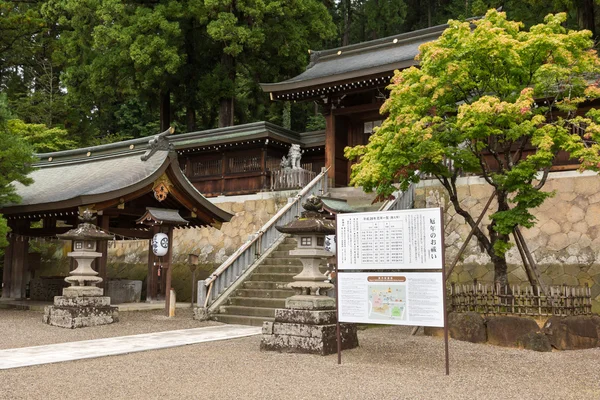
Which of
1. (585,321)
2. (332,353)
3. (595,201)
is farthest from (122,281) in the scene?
(595,201)

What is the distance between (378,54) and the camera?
79.3 ft

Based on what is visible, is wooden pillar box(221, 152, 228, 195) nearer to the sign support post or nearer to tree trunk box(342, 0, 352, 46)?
the sign support post

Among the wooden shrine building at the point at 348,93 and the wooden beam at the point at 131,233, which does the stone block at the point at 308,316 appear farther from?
the wooden shrine building at the point at 348,93

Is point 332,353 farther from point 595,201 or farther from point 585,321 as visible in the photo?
point 595,201

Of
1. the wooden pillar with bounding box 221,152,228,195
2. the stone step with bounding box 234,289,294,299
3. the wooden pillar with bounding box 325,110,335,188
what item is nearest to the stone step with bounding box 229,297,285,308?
the stone step with bounding box 234,289,294,299

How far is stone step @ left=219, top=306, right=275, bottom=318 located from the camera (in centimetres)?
1333

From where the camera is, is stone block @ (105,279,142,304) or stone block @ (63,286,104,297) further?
stone block @ (105,279,142,304)

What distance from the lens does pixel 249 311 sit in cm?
1359

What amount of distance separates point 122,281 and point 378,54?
1468 cm

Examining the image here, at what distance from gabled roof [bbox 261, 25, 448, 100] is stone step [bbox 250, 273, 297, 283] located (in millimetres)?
7915

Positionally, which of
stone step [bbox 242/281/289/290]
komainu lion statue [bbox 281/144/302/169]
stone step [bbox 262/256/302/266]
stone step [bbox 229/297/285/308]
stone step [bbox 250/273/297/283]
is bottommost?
stone step [bbox 229/297/285/308]

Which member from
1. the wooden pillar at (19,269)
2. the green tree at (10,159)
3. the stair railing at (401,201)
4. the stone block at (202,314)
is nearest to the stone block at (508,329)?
the stair railing at (401,201)

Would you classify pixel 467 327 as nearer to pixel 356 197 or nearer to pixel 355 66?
pixel 356 197

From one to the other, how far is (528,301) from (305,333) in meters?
4.46
